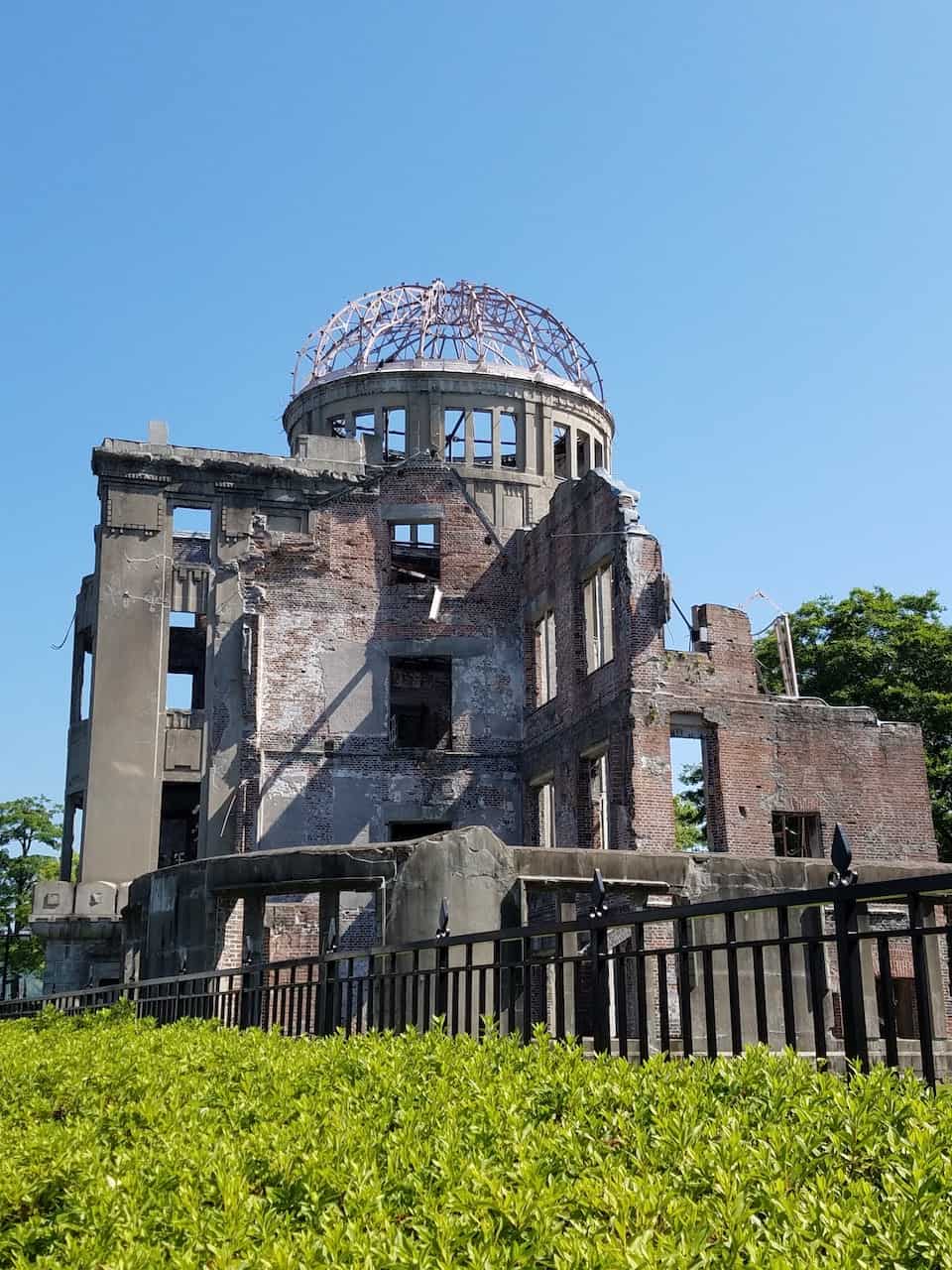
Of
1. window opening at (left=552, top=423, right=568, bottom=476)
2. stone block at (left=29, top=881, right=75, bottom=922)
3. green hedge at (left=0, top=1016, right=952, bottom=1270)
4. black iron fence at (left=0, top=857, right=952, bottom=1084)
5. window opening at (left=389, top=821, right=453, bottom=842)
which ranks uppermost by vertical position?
window opening at (left=552, top=423, right=568, bottom=476)

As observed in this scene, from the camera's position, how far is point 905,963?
23.5 metres

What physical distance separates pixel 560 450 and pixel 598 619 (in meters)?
12.9

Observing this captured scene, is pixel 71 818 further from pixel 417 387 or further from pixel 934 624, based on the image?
pixel 934 624

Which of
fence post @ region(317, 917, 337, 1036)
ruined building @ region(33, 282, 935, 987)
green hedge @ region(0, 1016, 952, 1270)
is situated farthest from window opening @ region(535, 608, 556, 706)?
green hedge @ region(0, 1016, 952, 1270)

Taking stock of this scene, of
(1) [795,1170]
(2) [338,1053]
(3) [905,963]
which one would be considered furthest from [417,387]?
(1) [795,1170]

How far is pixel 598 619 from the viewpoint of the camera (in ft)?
88.0

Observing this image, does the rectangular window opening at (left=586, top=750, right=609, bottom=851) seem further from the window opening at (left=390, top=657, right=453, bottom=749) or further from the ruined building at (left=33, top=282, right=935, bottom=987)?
the window opening at (left=390, top=657, right=453, bottom=749)

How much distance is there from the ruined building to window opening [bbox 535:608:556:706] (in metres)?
0.05

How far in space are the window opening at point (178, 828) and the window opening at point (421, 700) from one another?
6.06 meters

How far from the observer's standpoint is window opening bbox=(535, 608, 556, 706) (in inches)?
1138

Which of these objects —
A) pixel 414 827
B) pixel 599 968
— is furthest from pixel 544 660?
pixel 599 968

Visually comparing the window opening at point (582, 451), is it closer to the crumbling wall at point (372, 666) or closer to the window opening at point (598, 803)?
the crumbling wall at point (372, 666)

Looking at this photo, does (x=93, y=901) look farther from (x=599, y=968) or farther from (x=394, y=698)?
(x=599, y=968)

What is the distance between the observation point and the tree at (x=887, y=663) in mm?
34438
